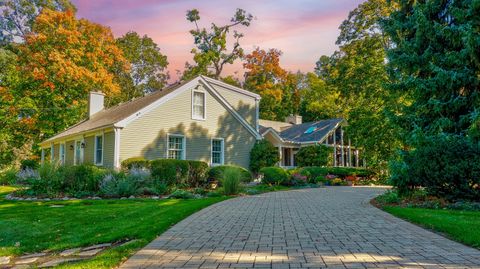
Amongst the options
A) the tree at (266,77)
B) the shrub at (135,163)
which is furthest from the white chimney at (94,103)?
the tree at (266,77)

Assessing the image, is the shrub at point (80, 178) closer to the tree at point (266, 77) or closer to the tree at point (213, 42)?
the tree at point (213, 42)

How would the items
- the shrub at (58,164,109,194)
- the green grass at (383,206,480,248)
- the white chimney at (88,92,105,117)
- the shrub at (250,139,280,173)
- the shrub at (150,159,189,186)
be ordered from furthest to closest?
1. the white chimney at (88,92,105,117)
2. the shrub at (250,139,280,173)
3. the shrub at (150,159,189,186)
4. the shrub at (58,164,109,194)
5. the green grass at (383,206,480,248)

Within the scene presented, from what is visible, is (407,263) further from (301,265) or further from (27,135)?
(27,135)

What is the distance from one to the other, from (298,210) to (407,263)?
16.9ft

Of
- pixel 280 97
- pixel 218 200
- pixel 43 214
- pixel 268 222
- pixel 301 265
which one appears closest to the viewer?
pixel 301 265

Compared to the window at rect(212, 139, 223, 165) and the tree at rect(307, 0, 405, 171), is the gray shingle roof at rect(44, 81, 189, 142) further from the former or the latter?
the tree at rect(307, 0, 405, 171)

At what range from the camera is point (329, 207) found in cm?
984

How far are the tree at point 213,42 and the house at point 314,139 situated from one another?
951 centimetres

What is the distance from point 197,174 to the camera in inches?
691


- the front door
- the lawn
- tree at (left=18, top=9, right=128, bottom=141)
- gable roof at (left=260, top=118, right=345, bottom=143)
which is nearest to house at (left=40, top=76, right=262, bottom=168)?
tree at (left=18, top=9, right=128, bottom=141)

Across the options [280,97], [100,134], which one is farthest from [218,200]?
[280,97]

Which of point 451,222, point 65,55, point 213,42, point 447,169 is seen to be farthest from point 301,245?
point 213,42

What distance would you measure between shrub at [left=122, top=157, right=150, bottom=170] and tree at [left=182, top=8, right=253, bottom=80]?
70.7 feet

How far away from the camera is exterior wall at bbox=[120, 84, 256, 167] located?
60.7 ft
